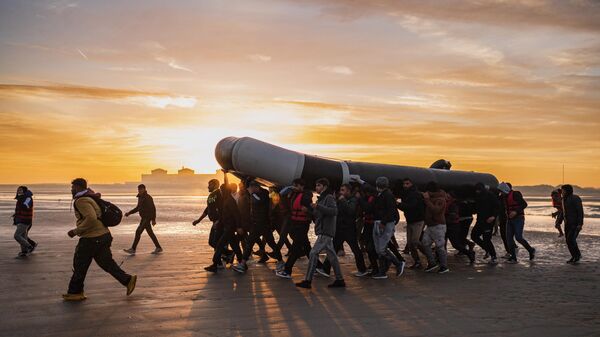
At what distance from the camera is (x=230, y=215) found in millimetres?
11000

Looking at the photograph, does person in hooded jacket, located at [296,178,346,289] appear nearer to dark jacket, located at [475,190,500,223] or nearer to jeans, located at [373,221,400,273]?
jeans, located at [373,221,400,273]

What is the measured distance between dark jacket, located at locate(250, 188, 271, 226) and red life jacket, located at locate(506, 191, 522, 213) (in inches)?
222

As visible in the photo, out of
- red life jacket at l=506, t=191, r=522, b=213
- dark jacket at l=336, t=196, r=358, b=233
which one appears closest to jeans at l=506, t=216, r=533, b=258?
red life jacket at l=506, t=191, r=522, b=213

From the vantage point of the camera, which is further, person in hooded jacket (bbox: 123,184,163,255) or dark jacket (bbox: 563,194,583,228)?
person in hooded jacket (bbox: 123,184,163,255)

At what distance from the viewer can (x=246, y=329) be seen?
6.56 meters

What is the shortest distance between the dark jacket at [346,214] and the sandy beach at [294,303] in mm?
943

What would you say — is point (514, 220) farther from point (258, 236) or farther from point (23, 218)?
point (23, 218)

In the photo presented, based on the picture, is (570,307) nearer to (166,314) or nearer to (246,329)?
(246,329)

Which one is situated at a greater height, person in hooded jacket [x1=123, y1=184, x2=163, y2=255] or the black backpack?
the black backpack

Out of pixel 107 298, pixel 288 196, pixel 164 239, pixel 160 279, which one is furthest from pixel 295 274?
pixel 164 239

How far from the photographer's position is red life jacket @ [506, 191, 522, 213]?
1301 cm

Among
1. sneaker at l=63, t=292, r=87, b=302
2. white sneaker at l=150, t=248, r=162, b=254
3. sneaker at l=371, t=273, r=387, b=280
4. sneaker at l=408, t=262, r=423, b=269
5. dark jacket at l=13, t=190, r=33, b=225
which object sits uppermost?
dark jacket at l=13, t=190, r=33, b=225

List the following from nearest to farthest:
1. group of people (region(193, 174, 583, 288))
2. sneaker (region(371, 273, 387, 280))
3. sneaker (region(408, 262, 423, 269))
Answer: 1. group of people (region(193, 174, 583, 288))
2. sneaker (region(371, 273, 387, 280))
3. sneaker (region(408, 262, 423, 269))

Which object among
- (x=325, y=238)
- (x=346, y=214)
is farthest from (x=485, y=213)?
(x=325, y=238)
